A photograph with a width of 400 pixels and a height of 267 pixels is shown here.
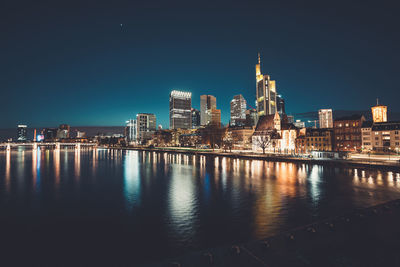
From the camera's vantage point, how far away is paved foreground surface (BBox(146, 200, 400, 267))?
1074 centimetres

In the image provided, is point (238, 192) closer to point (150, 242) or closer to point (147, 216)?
point (147, 216)

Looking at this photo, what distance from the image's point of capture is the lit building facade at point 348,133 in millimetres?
83750

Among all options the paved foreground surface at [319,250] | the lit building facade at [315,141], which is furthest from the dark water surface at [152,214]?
the lit building facade at [315,141]

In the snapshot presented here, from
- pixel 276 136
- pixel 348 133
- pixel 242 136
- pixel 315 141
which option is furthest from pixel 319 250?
pixel 242 136

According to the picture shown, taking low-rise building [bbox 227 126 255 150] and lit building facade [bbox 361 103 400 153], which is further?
low-rise building [bbox 227 126 255 150]

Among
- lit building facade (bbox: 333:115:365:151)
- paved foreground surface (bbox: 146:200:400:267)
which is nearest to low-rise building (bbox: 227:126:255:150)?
lit building facade (bbox: 333:115:365:151)

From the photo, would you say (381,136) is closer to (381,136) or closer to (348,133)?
(381,136)

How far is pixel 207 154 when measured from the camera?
319 ft

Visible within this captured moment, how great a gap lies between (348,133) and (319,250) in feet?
296

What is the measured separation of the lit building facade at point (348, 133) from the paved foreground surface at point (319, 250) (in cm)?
8224

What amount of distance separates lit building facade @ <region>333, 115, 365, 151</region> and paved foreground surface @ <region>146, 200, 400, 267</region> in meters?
82.2

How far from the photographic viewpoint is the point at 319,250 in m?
11.8

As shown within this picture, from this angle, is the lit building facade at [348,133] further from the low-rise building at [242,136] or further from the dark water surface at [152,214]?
the low-rise building at [242,136]

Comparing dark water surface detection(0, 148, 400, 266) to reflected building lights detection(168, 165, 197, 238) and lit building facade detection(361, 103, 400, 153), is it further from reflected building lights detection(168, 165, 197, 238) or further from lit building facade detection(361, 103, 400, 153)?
lit building facade detection(361, 103, 400, 153)
